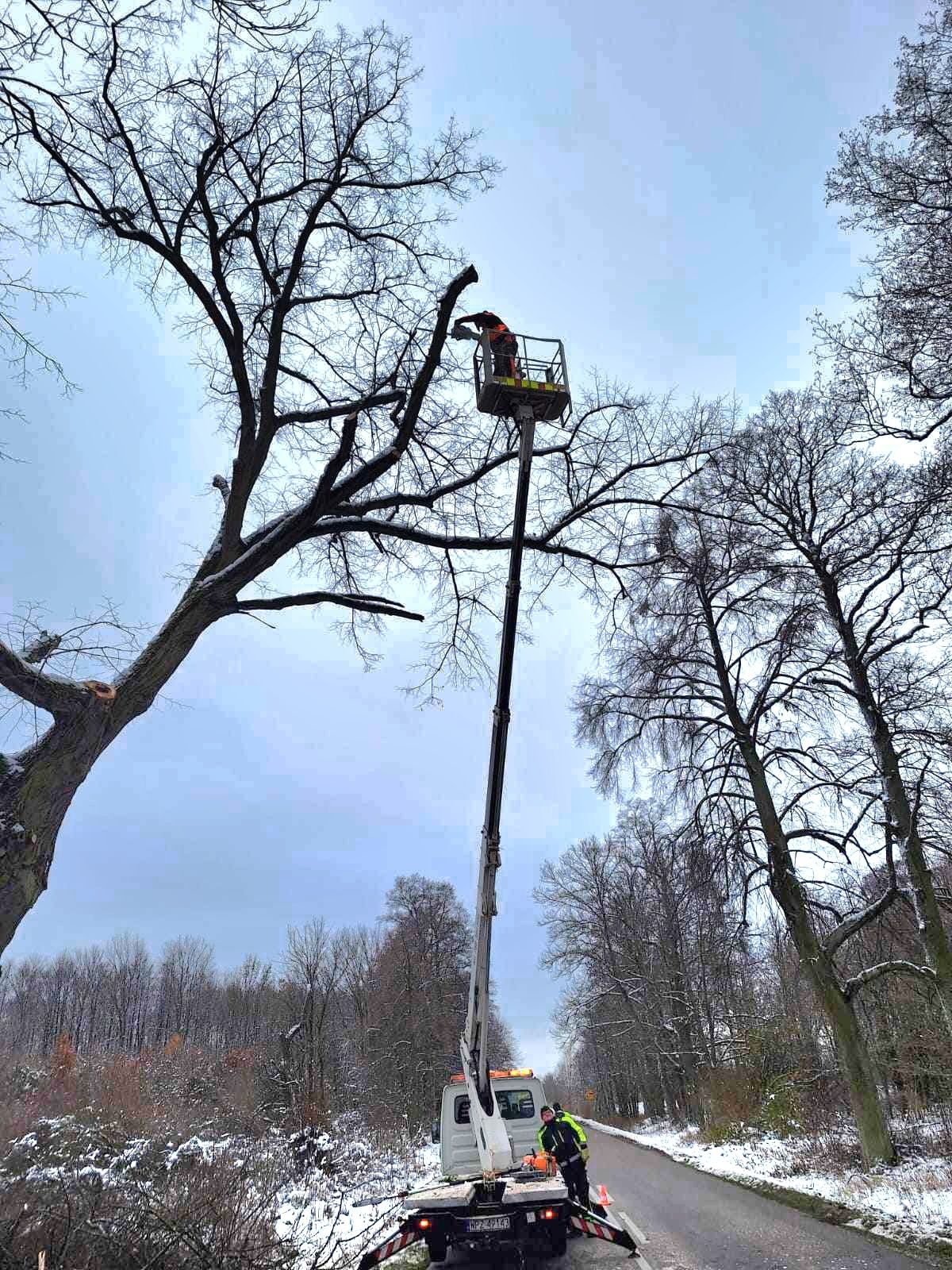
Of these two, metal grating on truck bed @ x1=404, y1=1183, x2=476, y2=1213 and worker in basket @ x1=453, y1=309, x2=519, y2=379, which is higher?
worker in basket @ x1=453, y1=309, x2=519, y2=379

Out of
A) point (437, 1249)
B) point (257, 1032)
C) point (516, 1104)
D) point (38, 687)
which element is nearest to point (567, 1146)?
point (516, 1104)

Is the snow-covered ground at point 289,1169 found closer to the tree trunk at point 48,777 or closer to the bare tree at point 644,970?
the tree trunk at point 48,777

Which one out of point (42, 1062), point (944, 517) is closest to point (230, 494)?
point (944, 517)

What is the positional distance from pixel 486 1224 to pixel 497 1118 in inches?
30.7

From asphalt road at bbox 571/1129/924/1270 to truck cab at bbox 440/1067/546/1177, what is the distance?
142 centimetres

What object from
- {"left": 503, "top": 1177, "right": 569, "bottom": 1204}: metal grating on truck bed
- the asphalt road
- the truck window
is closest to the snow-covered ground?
{"left": 503, "top": 1177, "right": 569, "bottom": 1204}: metal grating on truck bed

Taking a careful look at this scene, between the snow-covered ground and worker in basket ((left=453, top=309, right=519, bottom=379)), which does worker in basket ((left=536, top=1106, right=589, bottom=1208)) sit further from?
worker in basket ((left=453, top=309, right=519, bottom=379))

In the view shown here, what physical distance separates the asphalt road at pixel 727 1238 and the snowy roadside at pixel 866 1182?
1.54ft

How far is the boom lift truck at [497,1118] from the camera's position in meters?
6.70

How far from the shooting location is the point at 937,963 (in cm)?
1048

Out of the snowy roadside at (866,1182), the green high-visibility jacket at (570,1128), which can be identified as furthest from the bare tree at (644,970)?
the green high-visibility jacket at (570,1128)

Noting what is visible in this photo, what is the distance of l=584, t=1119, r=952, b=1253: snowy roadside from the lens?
26.1ft

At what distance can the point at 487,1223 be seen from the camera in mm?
6727

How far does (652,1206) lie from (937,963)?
5.33 metres
